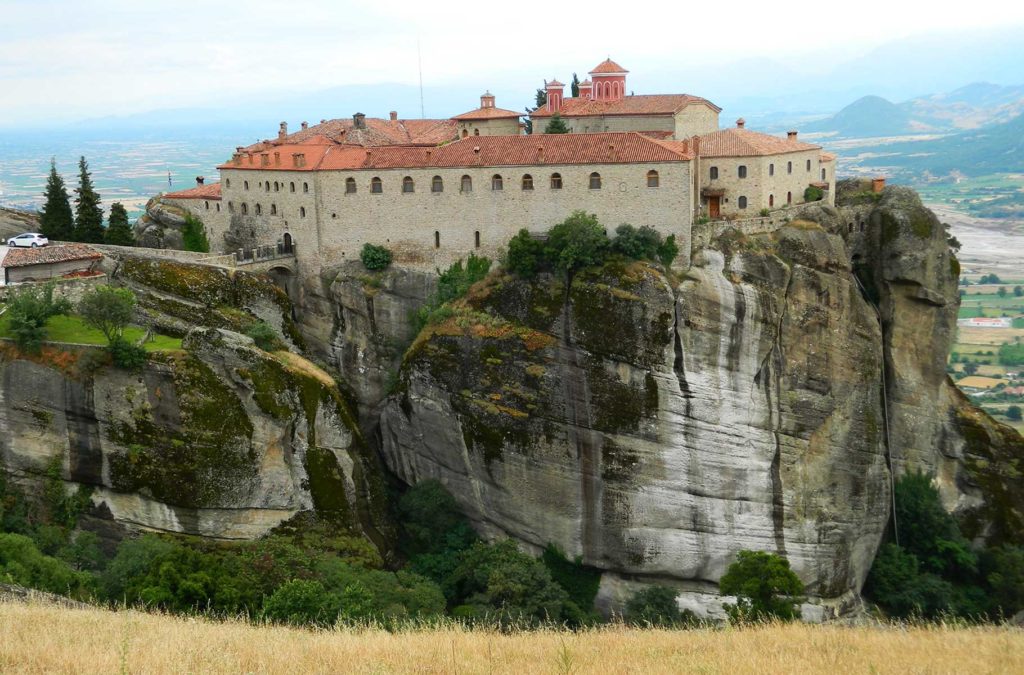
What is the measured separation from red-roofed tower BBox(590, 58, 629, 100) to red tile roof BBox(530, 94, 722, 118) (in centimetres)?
231

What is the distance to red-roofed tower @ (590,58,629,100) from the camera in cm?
5694

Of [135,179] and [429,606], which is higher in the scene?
[135,179]

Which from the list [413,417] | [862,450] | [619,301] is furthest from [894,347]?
[413,417]

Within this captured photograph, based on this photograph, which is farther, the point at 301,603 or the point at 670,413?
the point at 670,413

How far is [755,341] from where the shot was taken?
4297 centimetres

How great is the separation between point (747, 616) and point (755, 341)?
16.1 meters

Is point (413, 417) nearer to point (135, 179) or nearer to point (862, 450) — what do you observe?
point (862, 450)

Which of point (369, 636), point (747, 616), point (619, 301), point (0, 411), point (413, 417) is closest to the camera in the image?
point (369, 636)

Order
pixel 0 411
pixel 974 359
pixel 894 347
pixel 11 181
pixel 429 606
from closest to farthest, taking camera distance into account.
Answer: pixel 429 606 → pixel 0 411 → pixel 894 347 → pixel 974 359 → pixel 11 181

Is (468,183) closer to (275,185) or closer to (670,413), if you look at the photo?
(275,185)

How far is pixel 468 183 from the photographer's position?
46.2 m

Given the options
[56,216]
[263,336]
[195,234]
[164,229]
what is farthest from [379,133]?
[263,336]

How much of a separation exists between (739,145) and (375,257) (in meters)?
17.4

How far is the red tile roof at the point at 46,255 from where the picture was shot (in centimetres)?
4181
